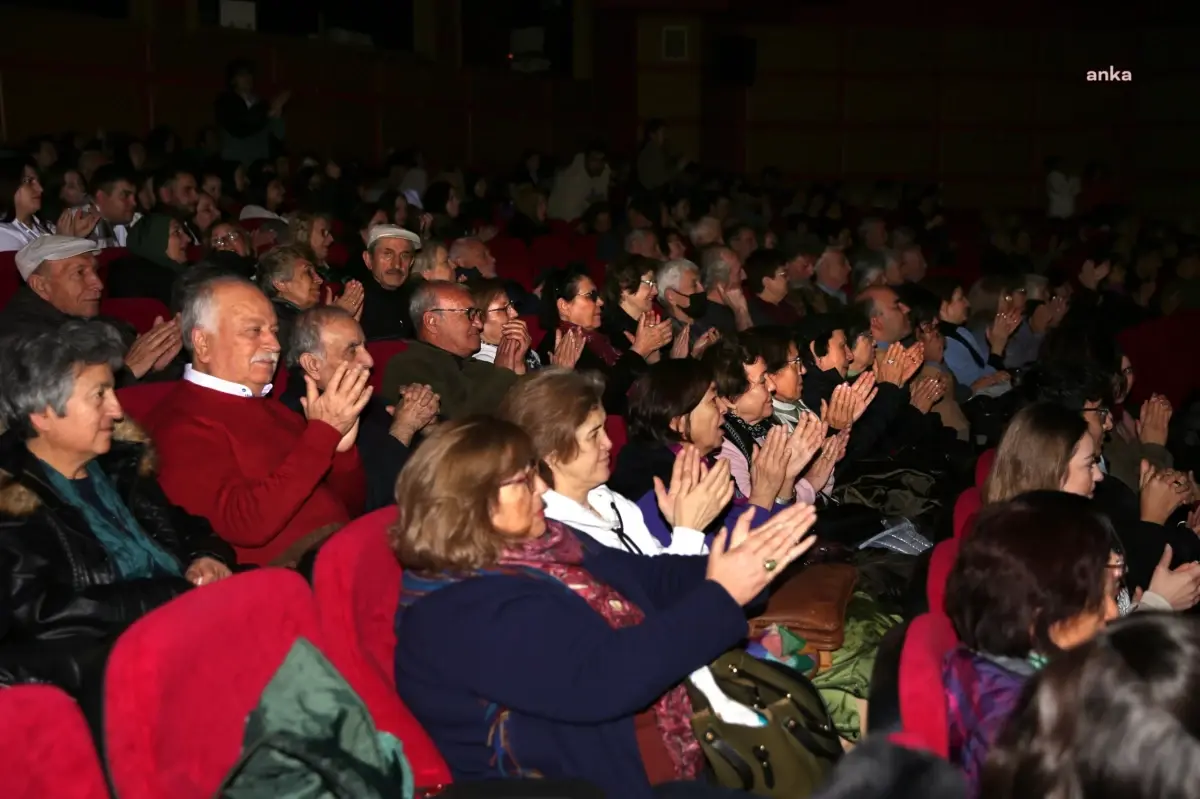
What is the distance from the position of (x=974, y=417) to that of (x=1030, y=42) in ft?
32.5

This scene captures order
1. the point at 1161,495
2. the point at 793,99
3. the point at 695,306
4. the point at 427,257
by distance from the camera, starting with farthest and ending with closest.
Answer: the point at 793,99
the point at 695,306
the point at 427,257
the point at 1161,495

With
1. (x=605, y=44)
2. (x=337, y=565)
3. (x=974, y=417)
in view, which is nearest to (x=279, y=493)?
(x=337, y=565)

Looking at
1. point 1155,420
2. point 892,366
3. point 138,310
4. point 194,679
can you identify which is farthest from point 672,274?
point 194,679

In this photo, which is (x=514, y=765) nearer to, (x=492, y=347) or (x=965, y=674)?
(x=965, y=674)

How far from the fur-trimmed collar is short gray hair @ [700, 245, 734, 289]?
3427 millimetres

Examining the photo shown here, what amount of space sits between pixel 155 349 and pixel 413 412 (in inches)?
29.0

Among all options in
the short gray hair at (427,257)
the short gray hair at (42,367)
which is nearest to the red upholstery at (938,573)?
the short gray hair at (42,367)

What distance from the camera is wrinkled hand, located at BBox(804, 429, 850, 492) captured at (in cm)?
366

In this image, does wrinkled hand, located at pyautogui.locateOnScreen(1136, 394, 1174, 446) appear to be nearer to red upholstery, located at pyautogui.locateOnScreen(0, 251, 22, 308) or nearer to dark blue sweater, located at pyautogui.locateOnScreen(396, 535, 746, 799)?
dark blue sweater, located at pyautogui.locateOnScreen(396, 535, 746, 799)

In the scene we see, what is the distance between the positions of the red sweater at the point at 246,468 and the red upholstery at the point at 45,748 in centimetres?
113

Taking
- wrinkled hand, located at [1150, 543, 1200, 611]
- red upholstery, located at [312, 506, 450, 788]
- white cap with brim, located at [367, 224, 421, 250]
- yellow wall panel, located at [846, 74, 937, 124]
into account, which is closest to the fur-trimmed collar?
red upholstery, located at [312, 506, 450, 788]

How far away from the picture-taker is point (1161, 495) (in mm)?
3230

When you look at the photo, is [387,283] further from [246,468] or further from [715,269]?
[246,468]

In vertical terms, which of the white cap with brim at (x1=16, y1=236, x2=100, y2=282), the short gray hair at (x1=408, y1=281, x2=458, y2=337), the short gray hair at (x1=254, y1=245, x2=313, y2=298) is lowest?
the short gray hair at (x1=408, y1=281, x2=458, y2=337)
